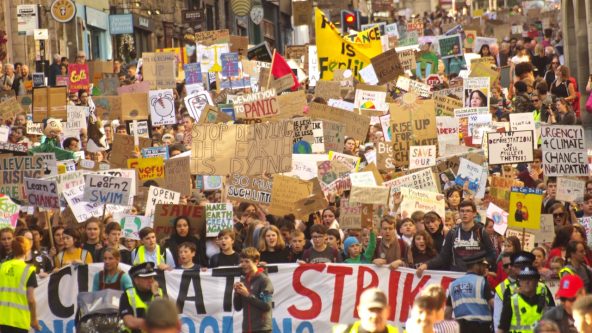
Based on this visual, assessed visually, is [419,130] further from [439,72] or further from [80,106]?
[439,72]

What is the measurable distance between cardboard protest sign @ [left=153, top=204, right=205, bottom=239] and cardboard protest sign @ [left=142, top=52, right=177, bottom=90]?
39.1 feet

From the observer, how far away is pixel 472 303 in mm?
13953

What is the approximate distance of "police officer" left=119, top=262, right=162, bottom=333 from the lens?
13188 millimetres

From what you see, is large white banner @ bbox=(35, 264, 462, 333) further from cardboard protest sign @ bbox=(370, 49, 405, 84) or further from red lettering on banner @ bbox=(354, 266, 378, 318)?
cardboard protest sign @ bbox=(370, 49, 405, 84)

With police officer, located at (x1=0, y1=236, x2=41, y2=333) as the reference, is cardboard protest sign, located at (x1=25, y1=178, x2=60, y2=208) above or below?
above

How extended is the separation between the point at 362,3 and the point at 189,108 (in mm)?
58813

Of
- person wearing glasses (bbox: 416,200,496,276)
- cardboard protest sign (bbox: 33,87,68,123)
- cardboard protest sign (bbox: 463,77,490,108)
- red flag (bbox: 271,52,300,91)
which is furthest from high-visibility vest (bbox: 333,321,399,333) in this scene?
red flag (bbox: 271,52,300,91)

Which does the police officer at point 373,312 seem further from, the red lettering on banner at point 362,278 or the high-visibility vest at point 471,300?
the red lettering on banner at point 362,278

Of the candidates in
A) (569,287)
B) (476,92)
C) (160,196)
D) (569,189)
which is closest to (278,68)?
(476,92)

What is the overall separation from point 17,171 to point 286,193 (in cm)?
306

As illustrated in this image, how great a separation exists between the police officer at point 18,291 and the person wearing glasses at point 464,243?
3.43m

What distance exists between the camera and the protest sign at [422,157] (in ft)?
68.4

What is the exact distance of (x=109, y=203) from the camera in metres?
17.6

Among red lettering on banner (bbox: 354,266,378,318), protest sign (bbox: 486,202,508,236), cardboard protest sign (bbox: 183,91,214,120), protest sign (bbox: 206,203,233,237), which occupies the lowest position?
red lettering on banner (bbox: 354,266,378,318)
